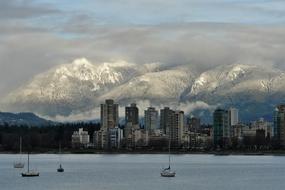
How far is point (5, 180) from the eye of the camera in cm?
11931

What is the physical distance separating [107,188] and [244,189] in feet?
52.7

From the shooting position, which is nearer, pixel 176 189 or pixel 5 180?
pixel 176 189

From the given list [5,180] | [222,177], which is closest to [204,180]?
[222,177]

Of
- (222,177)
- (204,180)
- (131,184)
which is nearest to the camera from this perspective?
(131,184)

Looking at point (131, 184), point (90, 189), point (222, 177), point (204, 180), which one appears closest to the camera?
point (90, 189)

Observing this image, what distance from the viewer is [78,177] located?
125 m

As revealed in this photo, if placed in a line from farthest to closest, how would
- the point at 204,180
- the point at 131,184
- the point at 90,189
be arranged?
the point at 204,180 < the point at 131,184 < the point at 90,189

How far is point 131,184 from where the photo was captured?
10781 cm

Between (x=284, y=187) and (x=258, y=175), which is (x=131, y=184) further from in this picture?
(x=258, y=175)

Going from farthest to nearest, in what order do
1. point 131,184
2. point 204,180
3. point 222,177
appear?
1. point 222,177
2. point 204,180
3. point 131,184

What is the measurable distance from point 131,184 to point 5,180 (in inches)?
833

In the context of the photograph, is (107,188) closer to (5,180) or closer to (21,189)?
(21,189)

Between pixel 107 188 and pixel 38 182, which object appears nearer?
pixel 107 188

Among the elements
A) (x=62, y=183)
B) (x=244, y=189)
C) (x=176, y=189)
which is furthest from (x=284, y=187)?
(x=62, y=183)
